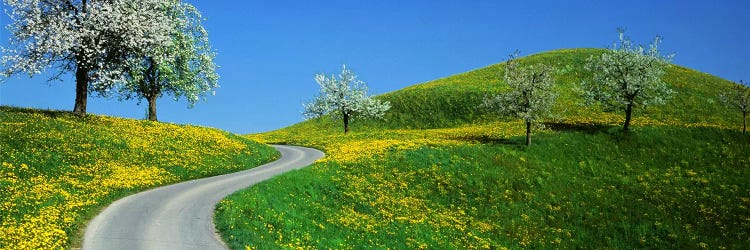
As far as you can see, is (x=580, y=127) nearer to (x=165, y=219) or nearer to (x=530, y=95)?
(x=530, y=95)

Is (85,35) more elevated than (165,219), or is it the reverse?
(85,35)

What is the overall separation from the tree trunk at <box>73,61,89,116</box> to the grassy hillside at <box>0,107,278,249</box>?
0.94m

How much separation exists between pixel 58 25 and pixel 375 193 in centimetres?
2778

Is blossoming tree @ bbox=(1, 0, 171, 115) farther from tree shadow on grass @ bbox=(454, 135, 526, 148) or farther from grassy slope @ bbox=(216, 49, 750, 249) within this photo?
tree shadow on grass @ bbox=(454, 135, 526, 148)

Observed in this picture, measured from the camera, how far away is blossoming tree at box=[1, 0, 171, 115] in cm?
3878

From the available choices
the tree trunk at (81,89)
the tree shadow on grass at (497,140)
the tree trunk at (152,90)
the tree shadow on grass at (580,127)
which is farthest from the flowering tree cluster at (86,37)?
the tree shadow on grass at (580,127)

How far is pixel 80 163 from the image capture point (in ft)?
104

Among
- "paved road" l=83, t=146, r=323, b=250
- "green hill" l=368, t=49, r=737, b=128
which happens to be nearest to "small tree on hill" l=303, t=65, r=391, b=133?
"green hill" l=368, t=49, r=737, b=128

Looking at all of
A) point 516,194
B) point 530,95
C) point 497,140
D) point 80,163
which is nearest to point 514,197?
point 516,194

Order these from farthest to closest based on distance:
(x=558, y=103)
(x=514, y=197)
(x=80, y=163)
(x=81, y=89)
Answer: (x=558, y=103)
(x=81, y=89)
(x=514, y=197)
(x=80, y=163)

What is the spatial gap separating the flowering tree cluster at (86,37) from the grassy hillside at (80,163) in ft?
12.6

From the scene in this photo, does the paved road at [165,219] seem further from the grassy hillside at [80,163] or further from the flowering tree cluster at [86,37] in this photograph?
the flowering tree cluster at [86,37]

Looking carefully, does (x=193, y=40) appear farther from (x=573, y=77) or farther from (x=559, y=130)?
(x=573, y=77)

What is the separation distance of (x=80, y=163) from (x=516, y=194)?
28.9 m
